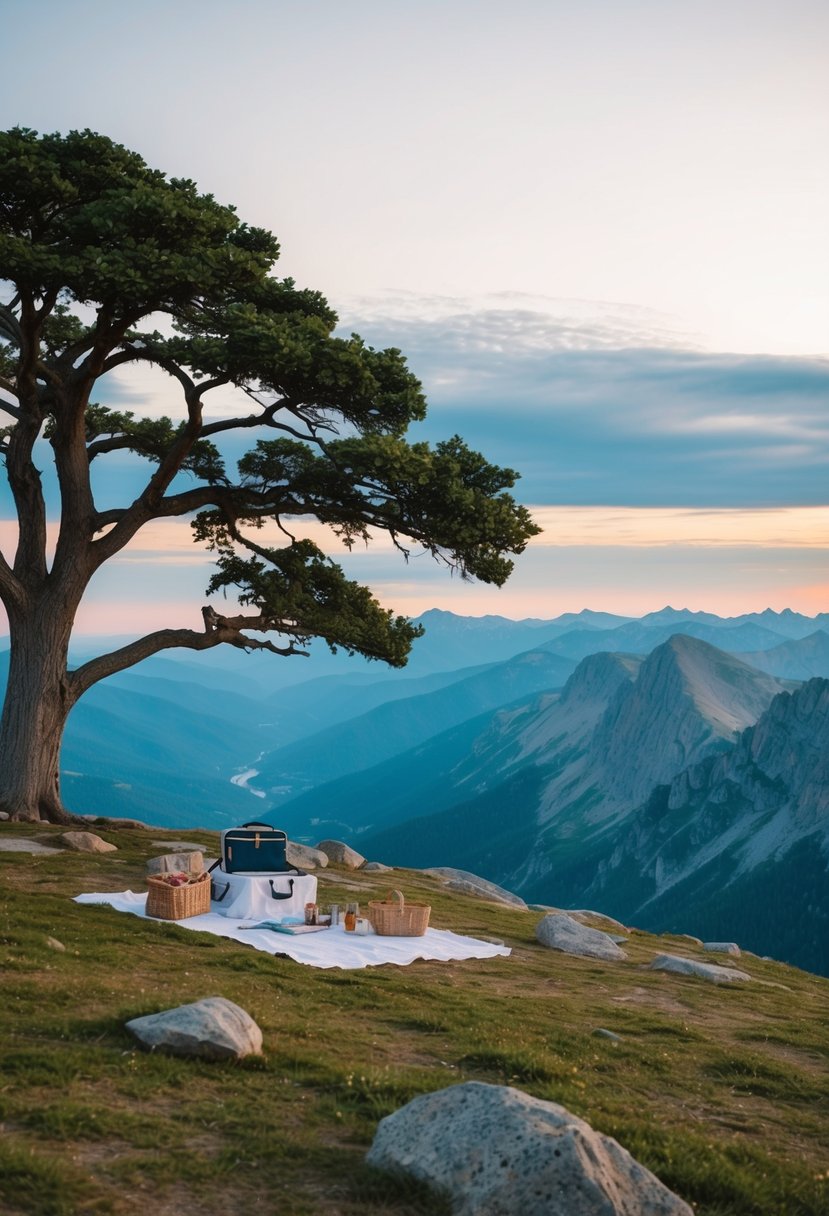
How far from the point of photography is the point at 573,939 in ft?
96.3

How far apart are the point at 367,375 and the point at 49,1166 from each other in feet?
74.3

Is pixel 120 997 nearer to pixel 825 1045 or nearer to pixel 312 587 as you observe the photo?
pixel 825 1045

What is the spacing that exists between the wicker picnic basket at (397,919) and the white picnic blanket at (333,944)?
27 cm

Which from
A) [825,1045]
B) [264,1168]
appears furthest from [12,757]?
[264,1168]

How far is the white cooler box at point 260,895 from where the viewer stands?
26.0 m

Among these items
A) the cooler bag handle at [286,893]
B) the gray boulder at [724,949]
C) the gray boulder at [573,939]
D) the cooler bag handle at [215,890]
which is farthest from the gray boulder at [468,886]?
the cooler bag handle at [215,890]

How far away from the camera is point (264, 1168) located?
9.84 metres

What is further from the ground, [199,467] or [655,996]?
[199,467]

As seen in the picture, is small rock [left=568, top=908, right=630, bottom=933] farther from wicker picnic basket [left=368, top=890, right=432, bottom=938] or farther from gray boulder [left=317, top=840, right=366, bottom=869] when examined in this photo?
wicker picnic basket [left=368, top=890, right=432, bottom=938]

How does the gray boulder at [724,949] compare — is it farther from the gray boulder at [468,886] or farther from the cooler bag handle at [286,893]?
the cooler bag handle at [286,893]

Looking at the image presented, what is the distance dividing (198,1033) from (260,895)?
45.8ft

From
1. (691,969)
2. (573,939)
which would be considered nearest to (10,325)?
(573,939)

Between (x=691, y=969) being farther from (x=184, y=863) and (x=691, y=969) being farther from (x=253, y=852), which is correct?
(x=184, y=863)

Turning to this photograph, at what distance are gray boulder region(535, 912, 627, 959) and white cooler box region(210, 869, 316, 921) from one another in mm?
6694
